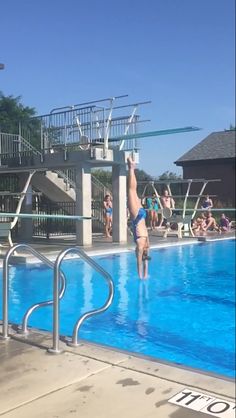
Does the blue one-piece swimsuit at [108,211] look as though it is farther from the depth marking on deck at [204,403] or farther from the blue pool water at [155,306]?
the depth marking on deck at [204,403]

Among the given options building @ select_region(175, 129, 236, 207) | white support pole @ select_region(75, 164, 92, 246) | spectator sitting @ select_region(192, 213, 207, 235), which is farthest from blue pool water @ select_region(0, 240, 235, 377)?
spectator sitting @ select_region(192, 213, 207, 235)

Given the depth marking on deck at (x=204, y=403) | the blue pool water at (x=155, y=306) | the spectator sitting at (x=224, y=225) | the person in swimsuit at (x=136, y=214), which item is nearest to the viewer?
the depth marking on deck at (x=204, y=403)

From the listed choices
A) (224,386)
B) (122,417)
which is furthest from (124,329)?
(122,417)

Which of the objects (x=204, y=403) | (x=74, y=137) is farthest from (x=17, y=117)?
(x=204, y=403)

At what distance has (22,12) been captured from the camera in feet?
13.5

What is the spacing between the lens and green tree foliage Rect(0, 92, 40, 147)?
211 inches

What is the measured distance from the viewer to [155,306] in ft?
26.0

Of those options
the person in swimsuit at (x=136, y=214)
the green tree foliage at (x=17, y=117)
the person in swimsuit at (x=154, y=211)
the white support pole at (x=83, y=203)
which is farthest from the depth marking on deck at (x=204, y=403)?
the person in swimsuit at (x=154, y=211)

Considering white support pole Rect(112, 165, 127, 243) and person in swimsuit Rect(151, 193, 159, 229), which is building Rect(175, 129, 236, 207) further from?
white support pole Rect(112, 165, 127, 243)

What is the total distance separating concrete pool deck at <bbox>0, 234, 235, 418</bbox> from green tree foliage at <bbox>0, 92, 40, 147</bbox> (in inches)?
98.0

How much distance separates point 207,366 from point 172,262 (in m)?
6.65

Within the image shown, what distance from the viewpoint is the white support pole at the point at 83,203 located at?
43.3ft

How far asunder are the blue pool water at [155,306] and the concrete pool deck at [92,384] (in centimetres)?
177

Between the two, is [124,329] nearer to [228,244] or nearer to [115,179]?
[115,179]
